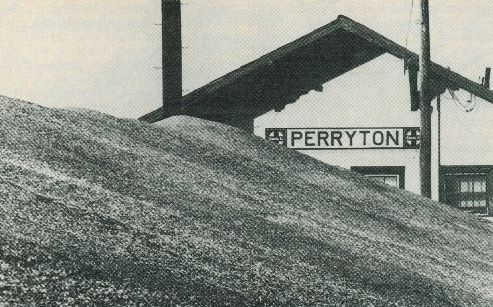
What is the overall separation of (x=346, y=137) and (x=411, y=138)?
4.85 feet

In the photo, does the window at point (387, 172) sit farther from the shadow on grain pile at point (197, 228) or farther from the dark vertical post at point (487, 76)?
the shadow on grain pile at point (197, 228)

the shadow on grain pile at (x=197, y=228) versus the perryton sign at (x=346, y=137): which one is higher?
the perryton sign at (x=346, y=137)

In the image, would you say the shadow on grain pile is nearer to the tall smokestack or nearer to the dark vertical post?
the tall smokestack

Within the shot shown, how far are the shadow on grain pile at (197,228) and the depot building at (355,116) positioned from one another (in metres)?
7.24

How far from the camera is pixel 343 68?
64.0ft

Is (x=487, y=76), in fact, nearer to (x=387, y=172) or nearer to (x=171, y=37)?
(x=387, y=172)

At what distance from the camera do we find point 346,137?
1952 cm

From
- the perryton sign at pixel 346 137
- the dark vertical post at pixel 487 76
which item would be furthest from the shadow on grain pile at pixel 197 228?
the dark vertical post at pixel 487 76

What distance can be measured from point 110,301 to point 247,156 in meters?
6.65

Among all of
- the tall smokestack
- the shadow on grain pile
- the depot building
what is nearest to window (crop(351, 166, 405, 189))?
the depot building

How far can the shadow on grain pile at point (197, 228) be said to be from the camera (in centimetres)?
560

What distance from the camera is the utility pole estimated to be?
15.2 m

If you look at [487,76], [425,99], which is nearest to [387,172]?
[487,76]

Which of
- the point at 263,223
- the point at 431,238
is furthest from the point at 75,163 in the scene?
the point at 431,238
